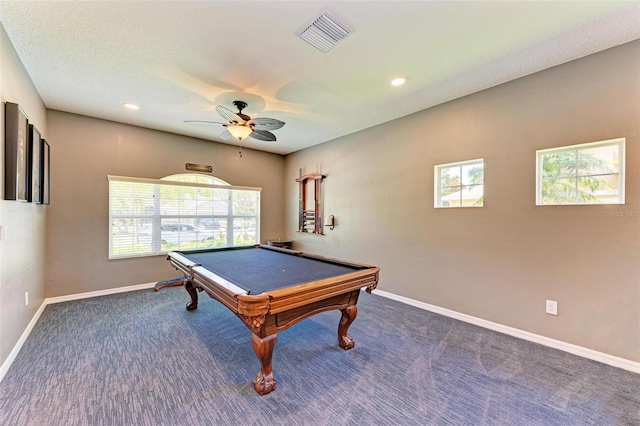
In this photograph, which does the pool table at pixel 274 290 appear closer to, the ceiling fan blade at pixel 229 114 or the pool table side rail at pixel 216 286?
the pool table side rail at pixel 216 286

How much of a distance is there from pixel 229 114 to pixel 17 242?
2.28 m

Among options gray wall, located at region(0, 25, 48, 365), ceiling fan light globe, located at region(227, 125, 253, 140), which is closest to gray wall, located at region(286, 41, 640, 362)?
ceiling fan light globe, located at region(227, 125, 253, 140)

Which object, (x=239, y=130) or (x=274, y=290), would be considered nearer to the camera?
(x=274, y=290)

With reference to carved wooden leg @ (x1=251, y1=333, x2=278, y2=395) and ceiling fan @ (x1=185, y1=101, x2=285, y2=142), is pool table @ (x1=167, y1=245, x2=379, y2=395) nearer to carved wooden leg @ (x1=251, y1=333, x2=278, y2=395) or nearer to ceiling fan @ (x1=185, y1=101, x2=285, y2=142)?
carved wooden leg @ (x1=251, y1=333, x2=278, y2=395)

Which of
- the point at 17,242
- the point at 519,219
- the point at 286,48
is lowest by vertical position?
the point at 17,242

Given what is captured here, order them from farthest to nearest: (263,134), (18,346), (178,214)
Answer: (178,214)
(263,134)
(18,346)

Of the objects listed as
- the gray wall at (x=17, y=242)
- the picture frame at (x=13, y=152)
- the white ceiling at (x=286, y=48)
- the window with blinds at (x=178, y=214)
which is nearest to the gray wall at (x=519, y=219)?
the white ceiling at (x=286, y=48)

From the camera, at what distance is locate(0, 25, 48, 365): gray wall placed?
2055 millimetres

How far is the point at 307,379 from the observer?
2.02 metres

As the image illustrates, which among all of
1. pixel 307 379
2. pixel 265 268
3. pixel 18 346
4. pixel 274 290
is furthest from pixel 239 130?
pixel 18 346

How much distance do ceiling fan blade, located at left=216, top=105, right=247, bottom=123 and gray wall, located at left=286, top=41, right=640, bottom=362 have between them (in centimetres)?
225

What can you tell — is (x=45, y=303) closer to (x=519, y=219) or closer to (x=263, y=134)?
(x=263, y=134)

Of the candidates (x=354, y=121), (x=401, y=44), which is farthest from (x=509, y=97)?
(x=354, y=121)

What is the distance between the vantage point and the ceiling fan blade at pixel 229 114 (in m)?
2.62
